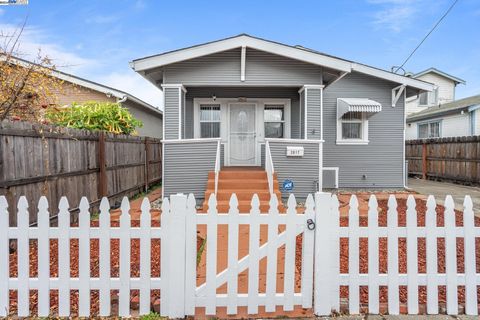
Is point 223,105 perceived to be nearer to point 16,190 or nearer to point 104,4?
point 104,4

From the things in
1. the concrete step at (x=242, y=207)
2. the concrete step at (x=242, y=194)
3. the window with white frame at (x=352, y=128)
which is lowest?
the concrete step at (x=242, y=207)

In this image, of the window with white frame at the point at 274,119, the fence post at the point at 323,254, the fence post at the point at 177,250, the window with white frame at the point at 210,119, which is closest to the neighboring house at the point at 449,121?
the window with white frame at the point at 274,119

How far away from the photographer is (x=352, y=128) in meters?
10.8

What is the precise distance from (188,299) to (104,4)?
1174cm

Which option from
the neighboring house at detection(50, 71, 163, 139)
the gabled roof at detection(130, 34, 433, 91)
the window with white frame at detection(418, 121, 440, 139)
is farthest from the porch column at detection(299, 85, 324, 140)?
the window with white frame at detection(418, 121, 440, 139)

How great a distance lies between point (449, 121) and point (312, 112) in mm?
11970

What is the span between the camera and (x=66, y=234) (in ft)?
8.74

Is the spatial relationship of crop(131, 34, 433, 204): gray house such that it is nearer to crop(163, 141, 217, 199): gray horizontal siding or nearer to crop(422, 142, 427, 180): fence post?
crop(163, 141, 217, 199): gray horizontal siding

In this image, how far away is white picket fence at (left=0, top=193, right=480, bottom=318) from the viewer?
2.66 meters

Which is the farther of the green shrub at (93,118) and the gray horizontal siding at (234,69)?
the green shrub at (93,118)

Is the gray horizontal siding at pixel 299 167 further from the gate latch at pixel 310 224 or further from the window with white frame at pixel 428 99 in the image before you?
the window with white frame at pixel 428 99

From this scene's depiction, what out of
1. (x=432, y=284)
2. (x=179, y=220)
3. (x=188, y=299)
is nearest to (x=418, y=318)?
→ (x=432, y=284)

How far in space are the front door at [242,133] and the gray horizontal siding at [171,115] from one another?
2.33 m

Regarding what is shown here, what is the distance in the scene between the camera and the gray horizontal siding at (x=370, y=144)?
1073cm
